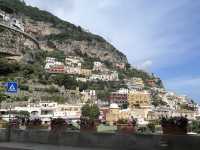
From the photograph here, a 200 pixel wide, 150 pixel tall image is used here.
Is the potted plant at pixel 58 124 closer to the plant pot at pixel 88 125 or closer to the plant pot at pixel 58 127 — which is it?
the plant pot at pixel 58 127

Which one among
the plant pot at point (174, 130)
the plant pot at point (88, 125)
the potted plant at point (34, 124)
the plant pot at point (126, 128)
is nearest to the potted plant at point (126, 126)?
the plant pot at point (126, 128)

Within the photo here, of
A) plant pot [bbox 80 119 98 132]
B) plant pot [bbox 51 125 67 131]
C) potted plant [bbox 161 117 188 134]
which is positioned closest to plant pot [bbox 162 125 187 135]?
potted plant [bbox 161 117 188 134]

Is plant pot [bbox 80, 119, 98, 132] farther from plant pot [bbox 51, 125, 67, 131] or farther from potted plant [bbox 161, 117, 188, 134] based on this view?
potted plant [bbox 161, 117, 188, 134]

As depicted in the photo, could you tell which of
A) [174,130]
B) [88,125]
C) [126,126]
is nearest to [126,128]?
[126,126]

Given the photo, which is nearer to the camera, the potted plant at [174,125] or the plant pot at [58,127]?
the potted plant at [174,125]

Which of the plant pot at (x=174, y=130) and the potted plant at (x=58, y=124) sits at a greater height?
the potted plant at (x=58, y=124)

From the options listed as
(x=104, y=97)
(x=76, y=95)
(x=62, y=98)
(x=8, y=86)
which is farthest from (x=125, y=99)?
(x=8, y=86)

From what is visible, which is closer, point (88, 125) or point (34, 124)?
point (88, 125)

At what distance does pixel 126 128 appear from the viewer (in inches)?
501

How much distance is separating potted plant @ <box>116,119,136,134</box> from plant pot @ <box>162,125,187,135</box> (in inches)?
54.7

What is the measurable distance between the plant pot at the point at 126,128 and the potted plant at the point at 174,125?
1375mm

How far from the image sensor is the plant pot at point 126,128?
12.6 metres

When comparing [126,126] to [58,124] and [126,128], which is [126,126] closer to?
[126,128]

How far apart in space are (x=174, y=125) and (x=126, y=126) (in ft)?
6.68
